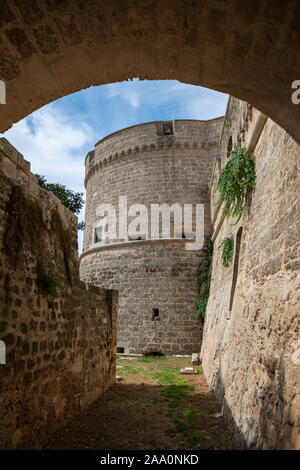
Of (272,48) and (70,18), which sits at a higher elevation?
(70,18)

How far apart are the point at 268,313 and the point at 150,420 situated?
2970 mm

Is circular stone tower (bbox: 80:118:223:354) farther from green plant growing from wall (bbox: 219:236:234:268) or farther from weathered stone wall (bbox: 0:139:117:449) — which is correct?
weathered stone wall (bbox: 0:139:117:449)

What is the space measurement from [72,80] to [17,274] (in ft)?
7.25

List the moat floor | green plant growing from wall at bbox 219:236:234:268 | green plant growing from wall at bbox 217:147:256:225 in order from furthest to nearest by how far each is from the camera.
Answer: green plant growing from wall at bbox 219:236:234:268 < green plant growing from wall at bbox 217:147:256:225 < the moat floor

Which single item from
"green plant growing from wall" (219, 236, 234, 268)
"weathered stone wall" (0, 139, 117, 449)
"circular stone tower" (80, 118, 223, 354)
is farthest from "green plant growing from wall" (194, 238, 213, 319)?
"weathered stone wall" (0, 139, 117, 449)

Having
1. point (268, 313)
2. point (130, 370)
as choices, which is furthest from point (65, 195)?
point (268, 313)

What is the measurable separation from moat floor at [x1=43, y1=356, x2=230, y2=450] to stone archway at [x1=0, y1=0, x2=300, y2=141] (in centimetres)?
388

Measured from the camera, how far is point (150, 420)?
198 inches

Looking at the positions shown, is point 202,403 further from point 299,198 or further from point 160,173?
point 160,173

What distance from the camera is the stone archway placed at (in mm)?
2000

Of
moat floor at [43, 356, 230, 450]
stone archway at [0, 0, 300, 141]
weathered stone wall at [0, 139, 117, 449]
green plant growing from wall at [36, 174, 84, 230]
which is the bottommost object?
moat floor at [43, 356, 230, 450]
